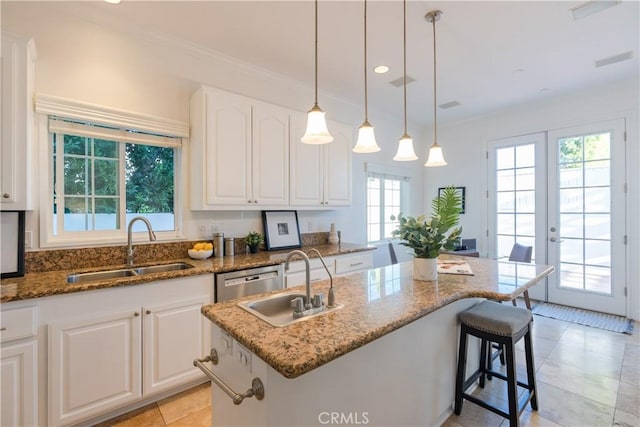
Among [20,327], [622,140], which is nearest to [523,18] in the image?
[622,140]

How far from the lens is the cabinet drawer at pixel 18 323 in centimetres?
156

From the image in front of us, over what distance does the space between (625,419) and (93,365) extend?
11.4ft

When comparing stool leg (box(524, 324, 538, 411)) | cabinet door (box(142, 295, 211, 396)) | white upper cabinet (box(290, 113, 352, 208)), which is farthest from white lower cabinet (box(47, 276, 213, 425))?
stool leg (box(524, 324, 538, 411))

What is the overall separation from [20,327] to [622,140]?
19.5ft

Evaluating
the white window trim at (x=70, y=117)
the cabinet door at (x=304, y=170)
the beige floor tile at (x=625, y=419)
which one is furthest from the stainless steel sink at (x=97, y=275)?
the beige floor tile at (x=625, y=419)

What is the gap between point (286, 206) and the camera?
319 cm

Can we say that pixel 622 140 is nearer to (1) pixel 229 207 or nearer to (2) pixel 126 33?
(1) pixel 229 207

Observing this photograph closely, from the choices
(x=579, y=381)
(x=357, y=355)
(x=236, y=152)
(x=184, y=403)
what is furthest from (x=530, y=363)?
(x=236, y=152)

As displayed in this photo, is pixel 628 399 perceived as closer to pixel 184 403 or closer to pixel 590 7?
pixel 590 7

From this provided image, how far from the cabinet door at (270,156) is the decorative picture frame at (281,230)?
29 centimetres

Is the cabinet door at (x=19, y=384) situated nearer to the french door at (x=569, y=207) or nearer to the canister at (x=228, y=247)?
the canister at (x=228, y=247)

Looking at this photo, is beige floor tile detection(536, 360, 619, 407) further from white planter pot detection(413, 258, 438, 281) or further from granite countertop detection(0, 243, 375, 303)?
granite countertop detection(0, 243, 375, 303)

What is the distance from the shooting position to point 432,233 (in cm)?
186

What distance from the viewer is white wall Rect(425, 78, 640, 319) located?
3531 millimetres
